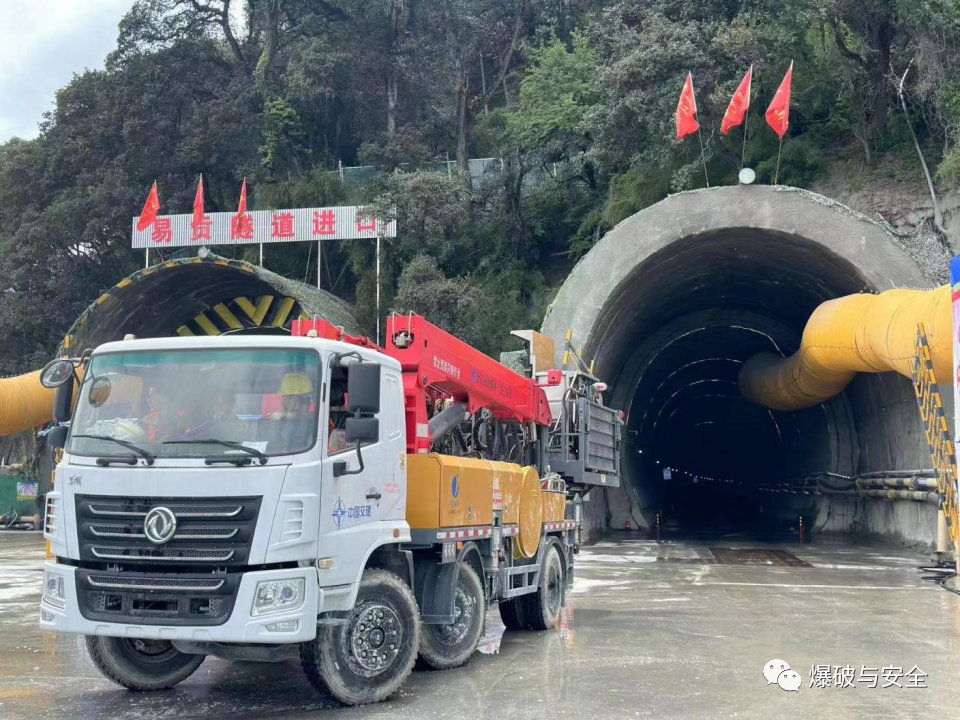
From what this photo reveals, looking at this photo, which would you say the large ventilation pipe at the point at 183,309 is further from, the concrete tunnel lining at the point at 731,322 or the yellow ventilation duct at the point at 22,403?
the concrete tunnel lining at the point at 731,322

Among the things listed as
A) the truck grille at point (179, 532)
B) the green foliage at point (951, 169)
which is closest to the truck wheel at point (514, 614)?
the truck grille at point (179, 532)

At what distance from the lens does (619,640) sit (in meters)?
10.8

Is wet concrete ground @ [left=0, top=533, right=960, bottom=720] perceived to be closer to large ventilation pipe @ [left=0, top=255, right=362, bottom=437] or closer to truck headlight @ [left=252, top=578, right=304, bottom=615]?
truck headlight @ [left=252, top=578, right=304, bottom=615]

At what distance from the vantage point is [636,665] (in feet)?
30.5

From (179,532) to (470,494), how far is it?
3072 mm

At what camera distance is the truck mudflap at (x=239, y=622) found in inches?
280

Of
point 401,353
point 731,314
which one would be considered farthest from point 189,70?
point 401,353

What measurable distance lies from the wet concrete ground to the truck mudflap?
668 mm

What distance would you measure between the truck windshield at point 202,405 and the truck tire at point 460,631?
8.45 feet

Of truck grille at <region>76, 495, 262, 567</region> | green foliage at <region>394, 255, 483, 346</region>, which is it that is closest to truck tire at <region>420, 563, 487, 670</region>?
truck grille at <region>76, 495, 262, 567</region>

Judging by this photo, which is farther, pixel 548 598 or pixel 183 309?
pixel 183 309

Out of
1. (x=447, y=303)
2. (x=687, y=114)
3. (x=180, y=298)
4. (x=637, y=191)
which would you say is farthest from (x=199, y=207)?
(x=687, y=114)

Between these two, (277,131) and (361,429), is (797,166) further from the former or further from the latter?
(361,429)

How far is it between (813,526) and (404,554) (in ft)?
88.7
